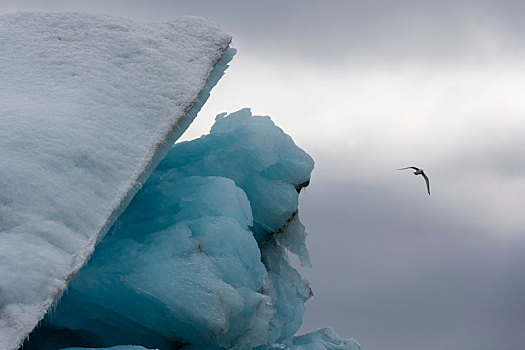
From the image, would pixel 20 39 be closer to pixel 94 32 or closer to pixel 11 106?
pixel 94 32

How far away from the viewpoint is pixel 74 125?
5.17 m

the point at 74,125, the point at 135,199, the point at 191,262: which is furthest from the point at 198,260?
the point at 74,125

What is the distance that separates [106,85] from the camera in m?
5.88

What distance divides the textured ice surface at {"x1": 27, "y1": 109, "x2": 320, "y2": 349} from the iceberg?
0.01m

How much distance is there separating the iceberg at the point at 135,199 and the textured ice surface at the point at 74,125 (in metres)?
0.01

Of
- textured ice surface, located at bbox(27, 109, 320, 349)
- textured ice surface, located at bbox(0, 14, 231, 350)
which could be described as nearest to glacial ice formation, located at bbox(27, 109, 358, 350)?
textured ice surface, located at bbox(27, 109, 320, 349)

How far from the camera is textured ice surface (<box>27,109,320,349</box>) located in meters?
5.26

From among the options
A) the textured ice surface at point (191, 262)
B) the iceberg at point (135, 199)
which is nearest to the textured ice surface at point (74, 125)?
the iceberg at point (135, 199)

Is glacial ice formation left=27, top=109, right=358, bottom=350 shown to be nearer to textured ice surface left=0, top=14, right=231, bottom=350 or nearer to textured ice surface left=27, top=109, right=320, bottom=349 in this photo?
textured ice surface left=27, top=109, right=320, bottom=349

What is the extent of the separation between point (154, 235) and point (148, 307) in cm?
63

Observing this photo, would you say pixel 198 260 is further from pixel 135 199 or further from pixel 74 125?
pixel 74 125

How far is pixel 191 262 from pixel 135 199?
1213mm

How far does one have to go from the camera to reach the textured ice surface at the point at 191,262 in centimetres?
526

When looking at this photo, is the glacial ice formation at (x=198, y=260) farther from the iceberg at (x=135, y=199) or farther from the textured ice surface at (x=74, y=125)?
the textured ice surface at (x=74, y=125)
